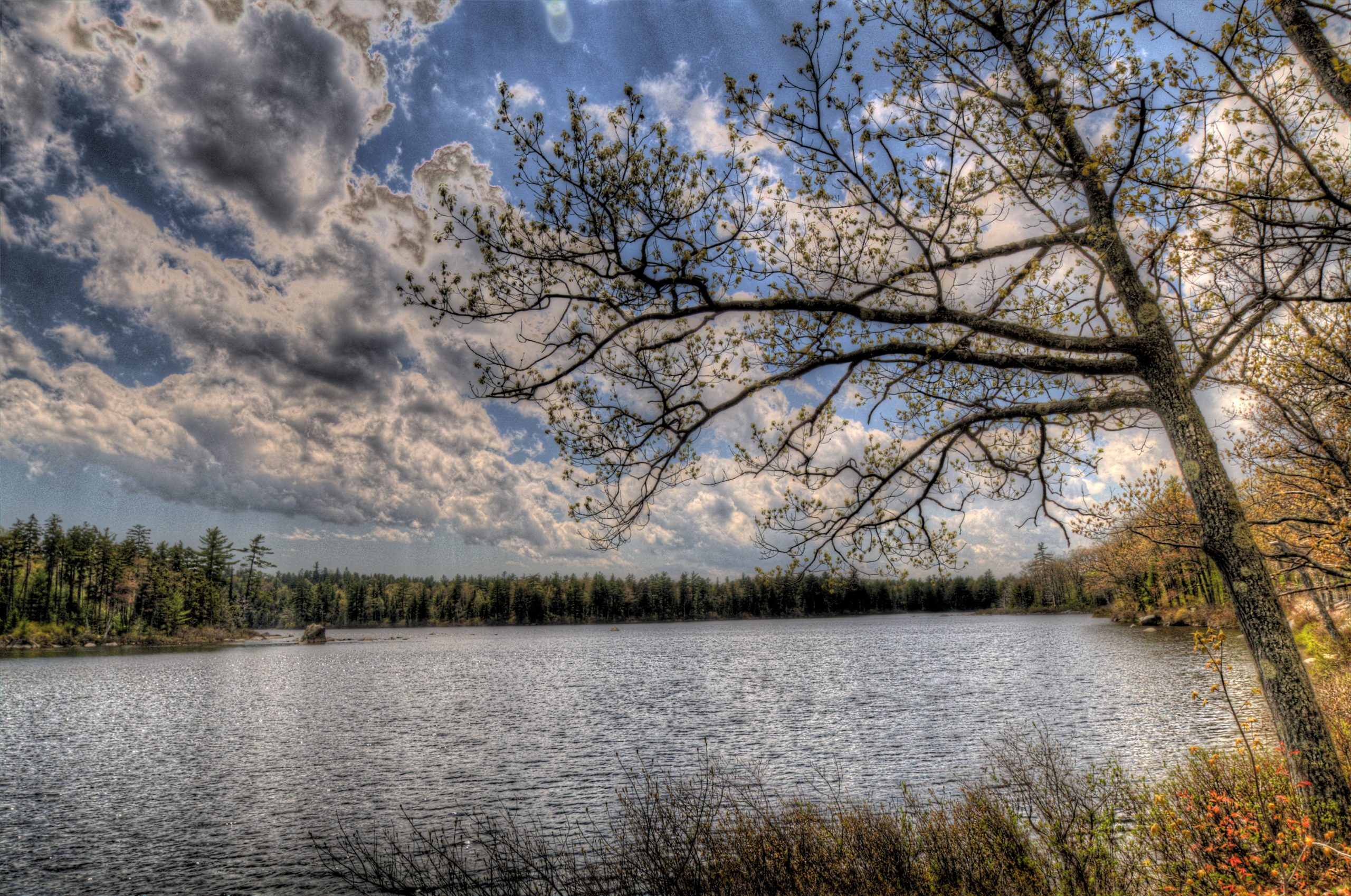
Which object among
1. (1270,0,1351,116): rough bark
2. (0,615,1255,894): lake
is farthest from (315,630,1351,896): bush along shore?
(1270,0,1351,116): rough bark

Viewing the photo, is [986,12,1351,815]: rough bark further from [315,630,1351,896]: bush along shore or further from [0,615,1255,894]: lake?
[0,615,1255,894]: lake

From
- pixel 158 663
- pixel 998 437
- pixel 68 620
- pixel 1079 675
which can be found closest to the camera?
pixel 998 437

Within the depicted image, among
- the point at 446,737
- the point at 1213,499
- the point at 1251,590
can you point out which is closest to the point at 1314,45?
the point at 1213,499

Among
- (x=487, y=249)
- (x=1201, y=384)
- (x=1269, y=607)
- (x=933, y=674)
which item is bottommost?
(x=933, y=674)

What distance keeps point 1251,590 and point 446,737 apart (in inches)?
1102

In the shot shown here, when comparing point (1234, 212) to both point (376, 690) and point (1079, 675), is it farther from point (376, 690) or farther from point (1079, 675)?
point (376, 690)

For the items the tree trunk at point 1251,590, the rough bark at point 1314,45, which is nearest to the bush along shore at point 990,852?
the tree trunk at point 1251,590

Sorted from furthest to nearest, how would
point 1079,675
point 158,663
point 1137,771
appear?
1. point 158,663
2. point 1079,675
3. point 1137,771

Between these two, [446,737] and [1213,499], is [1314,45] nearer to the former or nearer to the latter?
[1213,499]

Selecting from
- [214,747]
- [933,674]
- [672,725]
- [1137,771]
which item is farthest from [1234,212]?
[933,674]

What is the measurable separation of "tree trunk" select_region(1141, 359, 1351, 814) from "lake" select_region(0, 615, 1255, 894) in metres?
10.7

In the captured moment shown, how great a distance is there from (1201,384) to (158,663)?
90.8 m

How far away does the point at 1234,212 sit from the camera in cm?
640

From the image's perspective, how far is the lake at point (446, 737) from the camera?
1580 cm
